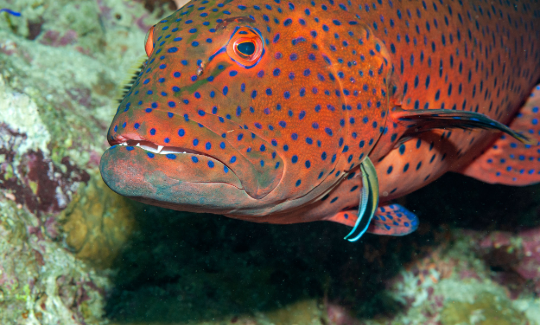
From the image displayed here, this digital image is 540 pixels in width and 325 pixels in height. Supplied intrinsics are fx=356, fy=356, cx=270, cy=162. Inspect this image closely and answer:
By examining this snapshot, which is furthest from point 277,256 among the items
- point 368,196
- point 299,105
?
point 299,105

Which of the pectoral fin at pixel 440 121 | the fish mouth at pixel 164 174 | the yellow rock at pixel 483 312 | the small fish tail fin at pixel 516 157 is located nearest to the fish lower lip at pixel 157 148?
the fish mouth at pixel 164 174

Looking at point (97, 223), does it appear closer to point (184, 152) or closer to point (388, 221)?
point (184, 152)

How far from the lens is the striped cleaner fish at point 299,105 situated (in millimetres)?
1754

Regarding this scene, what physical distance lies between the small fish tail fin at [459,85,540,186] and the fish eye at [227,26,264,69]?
2807mm

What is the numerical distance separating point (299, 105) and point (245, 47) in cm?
43

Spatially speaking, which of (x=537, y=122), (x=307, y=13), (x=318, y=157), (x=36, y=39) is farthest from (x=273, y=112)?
(x=36, y=39)

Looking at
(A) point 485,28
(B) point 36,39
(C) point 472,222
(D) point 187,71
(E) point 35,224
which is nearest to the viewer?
(D) point 187,71

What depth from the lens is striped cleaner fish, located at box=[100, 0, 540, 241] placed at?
1754mm

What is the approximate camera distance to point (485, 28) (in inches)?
121

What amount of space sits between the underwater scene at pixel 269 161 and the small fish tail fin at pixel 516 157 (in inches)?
0.6

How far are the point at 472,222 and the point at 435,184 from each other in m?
0.63

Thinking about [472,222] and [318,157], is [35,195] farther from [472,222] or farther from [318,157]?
[472,222]

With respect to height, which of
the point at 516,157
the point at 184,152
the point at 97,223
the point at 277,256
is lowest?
the point at 277,256

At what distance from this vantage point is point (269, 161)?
1.92 meters
